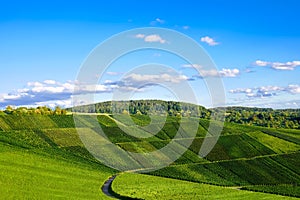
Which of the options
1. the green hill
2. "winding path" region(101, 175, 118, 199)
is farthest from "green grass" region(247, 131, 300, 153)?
"winding path" region(101, 175, 118, 199)

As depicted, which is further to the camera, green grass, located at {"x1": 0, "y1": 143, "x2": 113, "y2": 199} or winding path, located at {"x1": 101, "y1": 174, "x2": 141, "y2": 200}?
winding path, located at {"x1": 101, "y1": 174, "x2": 141, "y2": 200}

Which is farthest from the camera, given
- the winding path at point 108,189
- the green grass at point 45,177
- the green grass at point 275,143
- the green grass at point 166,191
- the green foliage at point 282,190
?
the green grass at point 275,143

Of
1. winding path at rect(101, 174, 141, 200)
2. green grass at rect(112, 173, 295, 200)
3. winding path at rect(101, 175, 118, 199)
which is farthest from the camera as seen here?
green grass at rect(112, 173, 295, 200)

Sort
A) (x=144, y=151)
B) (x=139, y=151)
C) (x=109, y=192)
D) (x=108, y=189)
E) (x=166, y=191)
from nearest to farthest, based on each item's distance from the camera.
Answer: (x=109, y=192)
(x=108, y=189)
(x=166, y=191)
(x=139, y=151)
(x=144, y=151)

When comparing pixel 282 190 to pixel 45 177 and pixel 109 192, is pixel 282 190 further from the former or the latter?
pixel 45 177

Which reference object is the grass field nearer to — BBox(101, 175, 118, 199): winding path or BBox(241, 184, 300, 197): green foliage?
BBox(241, 184, 300, 197): green foliage

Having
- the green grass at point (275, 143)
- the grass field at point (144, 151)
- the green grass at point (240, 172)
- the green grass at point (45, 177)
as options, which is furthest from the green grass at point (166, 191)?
the green grass at point (275, 143)

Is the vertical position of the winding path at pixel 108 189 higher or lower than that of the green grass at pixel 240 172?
higher

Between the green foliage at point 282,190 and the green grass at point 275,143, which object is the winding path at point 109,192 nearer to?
the green foliage at point 282,190

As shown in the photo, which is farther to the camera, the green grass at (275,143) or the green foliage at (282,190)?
the green grass at (275,143)

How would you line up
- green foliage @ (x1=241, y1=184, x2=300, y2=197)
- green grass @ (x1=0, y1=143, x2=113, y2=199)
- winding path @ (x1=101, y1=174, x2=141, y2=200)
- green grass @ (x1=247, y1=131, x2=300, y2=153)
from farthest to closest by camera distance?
1. green grass @ (x1=247, y1=131, x2=300, y2=153)
2. green foliage @ (x1=241, y1=184, x2=300, y2=197)
3. winding path @ (x1=101, y1=174, x2=141, y2=200)
4. green grass @ (x1=0, y1=143, x2=113, y2=199)

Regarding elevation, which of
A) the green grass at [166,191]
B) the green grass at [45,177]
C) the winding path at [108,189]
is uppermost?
the green grass at [45,177]

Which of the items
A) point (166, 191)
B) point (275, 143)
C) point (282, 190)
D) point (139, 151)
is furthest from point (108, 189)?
point (275, 143)

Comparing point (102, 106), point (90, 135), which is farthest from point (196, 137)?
point (102, 106)
